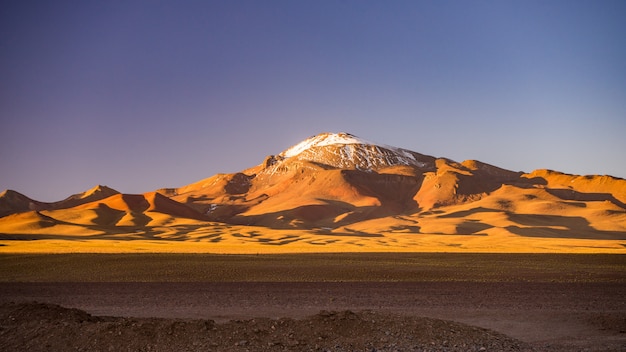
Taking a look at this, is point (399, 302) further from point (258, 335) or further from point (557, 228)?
point (557, 228)

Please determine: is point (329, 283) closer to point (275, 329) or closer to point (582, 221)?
point (275, 329)

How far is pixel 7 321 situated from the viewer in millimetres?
17812

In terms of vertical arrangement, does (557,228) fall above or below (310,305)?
above

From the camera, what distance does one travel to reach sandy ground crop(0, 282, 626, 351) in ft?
65.7

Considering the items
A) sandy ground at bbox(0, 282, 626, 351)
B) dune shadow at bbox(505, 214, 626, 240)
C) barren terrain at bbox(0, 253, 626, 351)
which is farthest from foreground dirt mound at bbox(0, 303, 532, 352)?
dune shadow at bbox(505, 214, 626, 240)

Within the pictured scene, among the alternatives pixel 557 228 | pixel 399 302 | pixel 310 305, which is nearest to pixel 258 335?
pixel 310 305

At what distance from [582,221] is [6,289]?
491 ft

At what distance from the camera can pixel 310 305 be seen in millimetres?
25250

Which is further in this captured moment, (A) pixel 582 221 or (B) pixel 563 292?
(A) pixel 582 221

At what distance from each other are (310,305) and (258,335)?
9123 millimetres

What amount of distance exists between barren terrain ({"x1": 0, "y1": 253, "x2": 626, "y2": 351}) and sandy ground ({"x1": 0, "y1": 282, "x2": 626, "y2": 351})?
0.23ft

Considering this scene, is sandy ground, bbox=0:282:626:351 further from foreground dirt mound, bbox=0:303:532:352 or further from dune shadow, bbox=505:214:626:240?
dune shadow, bbox=505:214:626:240

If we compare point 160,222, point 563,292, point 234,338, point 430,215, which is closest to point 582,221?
point 430,215

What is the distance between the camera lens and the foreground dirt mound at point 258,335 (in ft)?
51.7
